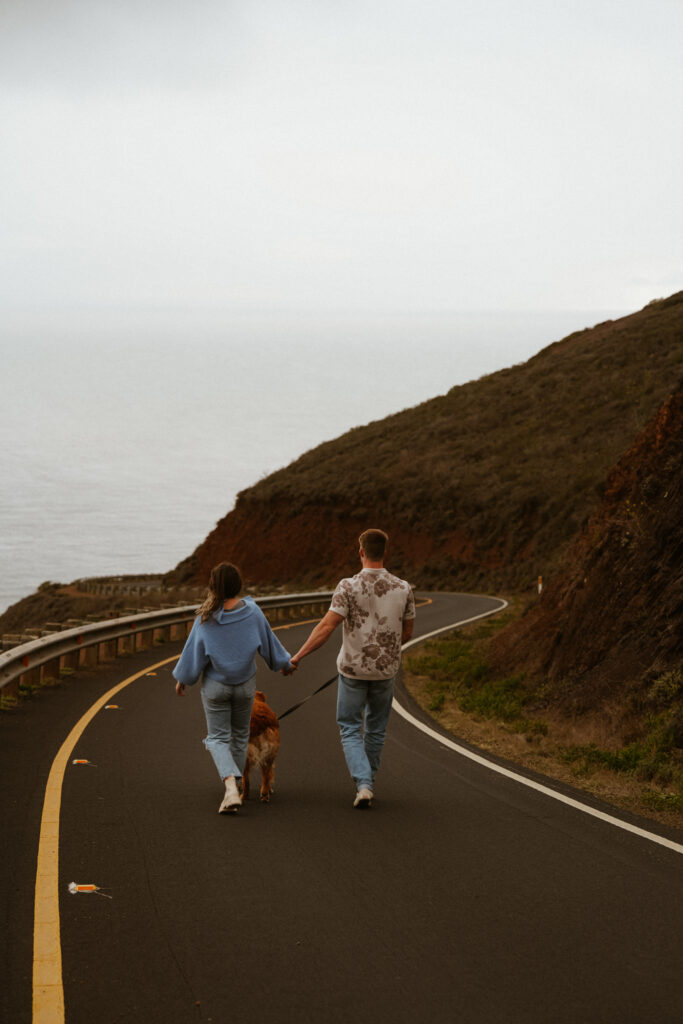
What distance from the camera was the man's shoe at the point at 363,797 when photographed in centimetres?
807

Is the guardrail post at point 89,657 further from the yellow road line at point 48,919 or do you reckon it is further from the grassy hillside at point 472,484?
the grassy hillside at point 472,484

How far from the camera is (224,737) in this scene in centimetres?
794

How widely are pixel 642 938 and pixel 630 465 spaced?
11.9m

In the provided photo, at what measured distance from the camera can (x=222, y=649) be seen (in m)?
7.94

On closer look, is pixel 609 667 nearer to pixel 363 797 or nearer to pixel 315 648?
pixel 363 797

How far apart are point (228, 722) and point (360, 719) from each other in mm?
1025

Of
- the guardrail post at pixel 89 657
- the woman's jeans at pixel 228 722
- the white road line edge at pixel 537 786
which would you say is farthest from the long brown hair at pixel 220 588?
the guardrail post at pixel 89 657

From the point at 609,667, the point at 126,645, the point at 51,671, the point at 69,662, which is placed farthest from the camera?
the point at 126,645

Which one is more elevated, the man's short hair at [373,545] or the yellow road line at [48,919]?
the man's short hair at [373,545]

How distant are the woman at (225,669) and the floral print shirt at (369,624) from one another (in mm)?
521

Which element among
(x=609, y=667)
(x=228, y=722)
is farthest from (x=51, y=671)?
(x=228, y=722)

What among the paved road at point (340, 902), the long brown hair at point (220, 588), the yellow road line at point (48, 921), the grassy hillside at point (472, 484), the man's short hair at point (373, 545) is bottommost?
the paved road at point (340, 902)

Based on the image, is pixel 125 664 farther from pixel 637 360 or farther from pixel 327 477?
pixel 637 360

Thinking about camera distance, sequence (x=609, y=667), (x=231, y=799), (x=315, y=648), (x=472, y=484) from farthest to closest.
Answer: (x=472, y=484) → (x=609, y=667) → (x=315, y=648) → (x=231, y=799)
